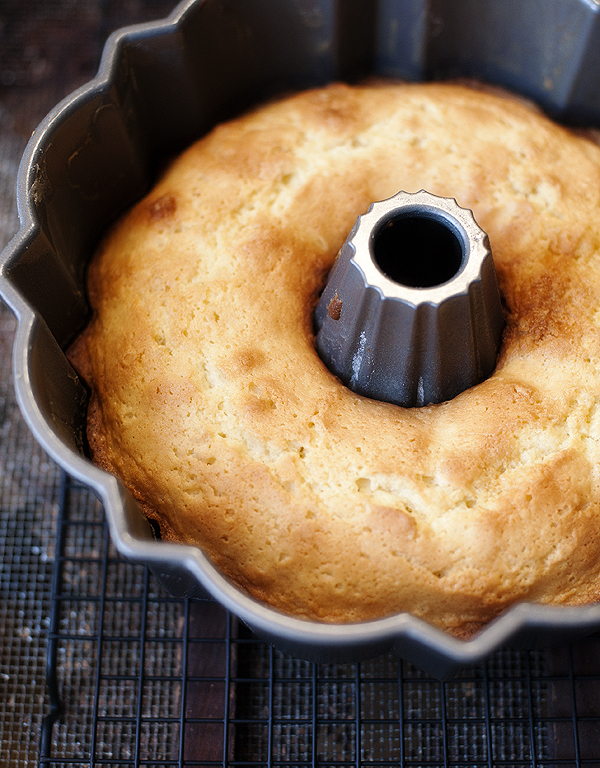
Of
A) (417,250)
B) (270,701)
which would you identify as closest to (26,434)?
(270,701)

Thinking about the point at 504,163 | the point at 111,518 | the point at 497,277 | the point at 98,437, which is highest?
the point at 504,163

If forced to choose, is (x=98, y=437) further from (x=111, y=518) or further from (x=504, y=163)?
(x=504, y=163)

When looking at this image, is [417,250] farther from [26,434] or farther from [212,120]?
[26,434]

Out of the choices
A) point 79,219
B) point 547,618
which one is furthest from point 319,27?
point 547,618

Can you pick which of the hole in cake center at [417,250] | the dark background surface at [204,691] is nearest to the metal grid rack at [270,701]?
the dark background surface at [204,691]

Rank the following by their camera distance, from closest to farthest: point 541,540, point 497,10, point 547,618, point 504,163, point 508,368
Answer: point 547,618 < point 541,540 < point 508,368 < point 504,163 < point 497,10

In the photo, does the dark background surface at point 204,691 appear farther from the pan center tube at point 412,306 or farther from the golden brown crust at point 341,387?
the pan center tube at point 412,306
